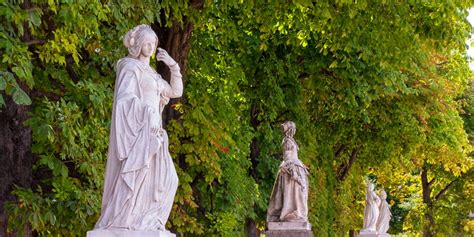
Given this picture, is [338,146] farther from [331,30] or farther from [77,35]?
[77,35]

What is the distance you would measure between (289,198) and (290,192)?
123 millimetres

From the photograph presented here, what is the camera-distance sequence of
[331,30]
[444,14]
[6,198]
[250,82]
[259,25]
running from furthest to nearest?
[250,82] < [259,25] < [331,30] < [444,14] < [6,198]

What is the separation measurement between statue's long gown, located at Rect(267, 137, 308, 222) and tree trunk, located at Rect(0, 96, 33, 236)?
7699mm

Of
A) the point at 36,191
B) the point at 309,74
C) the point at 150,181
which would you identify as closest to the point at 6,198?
the point at 36,191

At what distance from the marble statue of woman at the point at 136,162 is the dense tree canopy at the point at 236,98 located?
2243mm

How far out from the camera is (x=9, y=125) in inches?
467

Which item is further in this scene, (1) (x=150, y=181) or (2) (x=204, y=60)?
(2) (x=204, y=60)

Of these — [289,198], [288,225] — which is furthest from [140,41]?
[289,198]

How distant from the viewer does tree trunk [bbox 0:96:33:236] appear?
11750 mm

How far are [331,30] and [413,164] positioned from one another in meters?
18.4

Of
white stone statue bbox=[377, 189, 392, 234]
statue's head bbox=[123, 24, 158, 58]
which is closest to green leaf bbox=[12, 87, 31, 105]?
statue's head bbox=[123, 24, 158, 58]

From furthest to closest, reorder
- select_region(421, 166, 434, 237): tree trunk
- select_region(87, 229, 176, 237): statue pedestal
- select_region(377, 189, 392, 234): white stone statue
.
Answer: select_region(421, 166, 434, 237): tree trunk → select_region(377, 189, 392, 234): white stone statue → select_region(87, 229, 176, 237): statue pedestal

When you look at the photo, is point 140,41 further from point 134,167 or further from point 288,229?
point 288,229

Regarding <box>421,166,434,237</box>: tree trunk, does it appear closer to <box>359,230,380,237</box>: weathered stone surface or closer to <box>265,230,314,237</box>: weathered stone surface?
<box>359,230,380,237</box>: weathered stone surface
